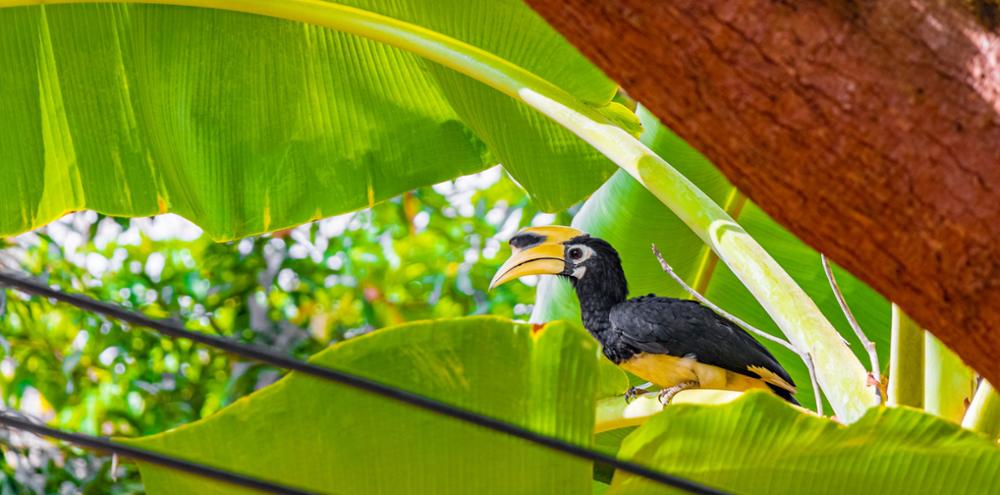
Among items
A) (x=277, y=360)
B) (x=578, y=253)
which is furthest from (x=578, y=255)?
(x=277, y=360)

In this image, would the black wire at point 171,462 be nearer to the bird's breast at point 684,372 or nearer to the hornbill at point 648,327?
the hornbill at point 648,327

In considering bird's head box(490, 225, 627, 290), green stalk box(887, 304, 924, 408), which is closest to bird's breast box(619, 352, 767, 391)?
bird's head box(490, 225, 627, 290)

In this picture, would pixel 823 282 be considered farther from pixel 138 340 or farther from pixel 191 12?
pixel 138 340

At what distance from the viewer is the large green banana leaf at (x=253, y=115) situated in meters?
2.16

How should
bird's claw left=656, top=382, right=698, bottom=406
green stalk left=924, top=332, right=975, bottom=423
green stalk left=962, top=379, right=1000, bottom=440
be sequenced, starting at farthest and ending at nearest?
1. bird's claw left=656, top=382, right=698, bottom=406
2. green stalk left=924, top=332, right=975, bottom=423
3. green stalk left=962, top=379, right=1000, bottom=440

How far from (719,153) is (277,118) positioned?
1.55 meters

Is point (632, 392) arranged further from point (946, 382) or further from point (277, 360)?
point (277, 360)

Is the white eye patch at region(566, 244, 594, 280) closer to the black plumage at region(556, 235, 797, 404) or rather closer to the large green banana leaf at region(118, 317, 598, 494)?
the black plumage at region(556, 235, 797, 404)

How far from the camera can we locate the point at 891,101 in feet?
2.61

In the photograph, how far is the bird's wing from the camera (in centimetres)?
208

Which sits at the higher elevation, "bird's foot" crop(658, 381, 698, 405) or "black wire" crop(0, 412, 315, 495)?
"bird's foot" crop(658, 381, 698, 405)

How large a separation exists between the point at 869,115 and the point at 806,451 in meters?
0.52

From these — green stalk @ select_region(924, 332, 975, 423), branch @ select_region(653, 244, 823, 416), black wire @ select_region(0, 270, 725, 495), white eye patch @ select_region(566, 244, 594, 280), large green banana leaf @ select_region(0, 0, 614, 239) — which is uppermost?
large green banana leaf @ select_region(0, 0, 614, 239)

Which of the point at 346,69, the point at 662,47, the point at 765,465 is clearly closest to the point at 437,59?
the point at 346,69
